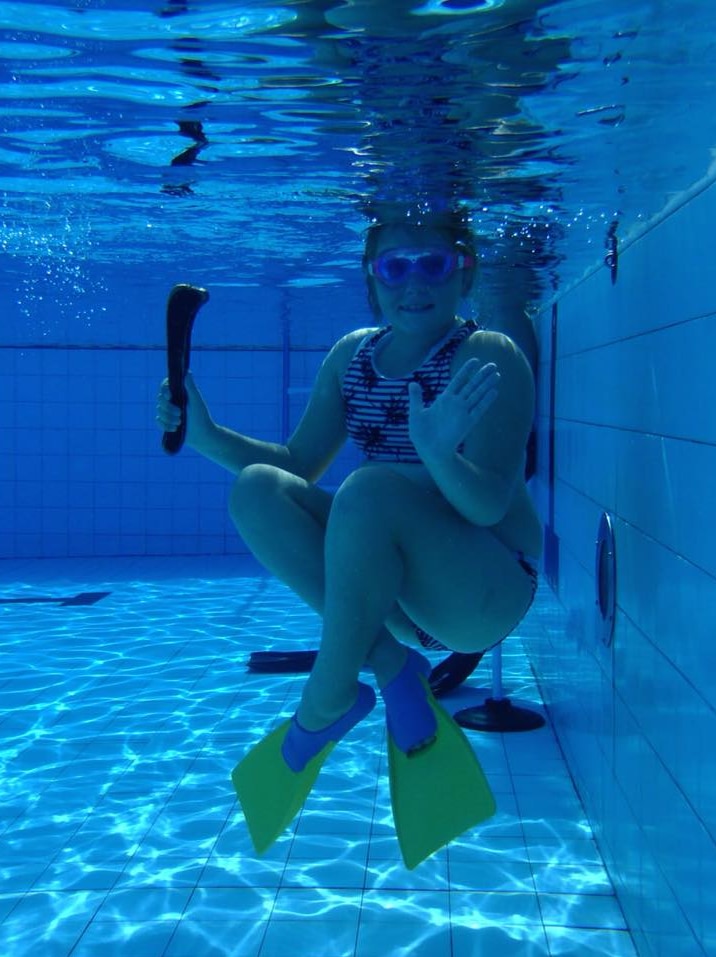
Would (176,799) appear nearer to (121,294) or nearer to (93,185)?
(93,185)

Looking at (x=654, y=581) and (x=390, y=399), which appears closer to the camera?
(x=390, y=399)

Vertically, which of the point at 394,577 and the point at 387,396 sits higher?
the point at 387,396

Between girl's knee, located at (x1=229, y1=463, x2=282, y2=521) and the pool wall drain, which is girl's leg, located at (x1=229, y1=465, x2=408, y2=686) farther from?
the pool wall drain

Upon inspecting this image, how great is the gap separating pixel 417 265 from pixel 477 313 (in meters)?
5.58

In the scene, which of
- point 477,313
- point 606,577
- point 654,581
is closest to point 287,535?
point 654,581

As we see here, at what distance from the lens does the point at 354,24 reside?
99.2 inches

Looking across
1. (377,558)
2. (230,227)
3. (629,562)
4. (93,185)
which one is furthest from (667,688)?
(230,227)

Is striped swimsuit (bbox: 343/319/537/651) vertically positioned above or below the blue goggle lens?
below

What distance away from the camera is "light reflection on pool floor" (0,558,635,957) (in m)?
4.02

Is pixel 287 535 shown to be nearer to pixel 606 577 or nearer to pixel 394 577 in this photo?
pixel 394 577

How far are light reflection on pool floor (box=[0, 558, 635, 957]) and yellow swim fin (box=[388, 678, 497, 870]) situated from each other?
1139 millimetres

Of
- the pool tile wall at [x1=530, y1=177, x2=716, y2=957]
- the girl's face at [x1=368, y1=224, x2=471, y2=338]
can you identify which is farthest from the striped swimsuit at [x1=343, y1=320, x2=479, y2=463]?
the pool tile wall at [x1=530, y1=177, x2=716, y2=957]

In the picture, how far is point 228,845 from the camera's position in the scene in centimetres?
478

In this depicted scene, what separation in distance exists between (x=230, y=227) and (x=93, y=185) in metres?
1.24
